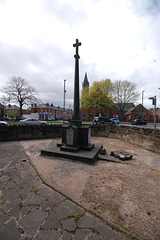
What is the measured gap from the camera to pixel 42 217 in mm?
1900

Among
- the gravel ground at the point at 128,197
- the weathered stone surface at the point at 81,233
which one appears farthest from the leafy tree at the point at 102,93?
the weathered stone surface at the point at 81,233

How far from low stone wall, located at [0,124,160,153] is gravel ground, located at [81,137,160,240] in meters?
3.02

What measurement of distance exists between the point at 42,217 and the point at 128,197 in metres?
1.87

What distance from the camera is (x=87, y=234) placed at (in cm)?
163

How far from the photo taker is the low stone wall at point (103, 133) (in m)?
6.45

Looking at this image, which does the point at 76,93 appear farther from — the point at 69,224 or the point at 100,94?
the point at 100,94

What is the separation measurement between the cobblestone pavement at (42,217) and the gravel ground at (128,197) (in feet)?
0.90

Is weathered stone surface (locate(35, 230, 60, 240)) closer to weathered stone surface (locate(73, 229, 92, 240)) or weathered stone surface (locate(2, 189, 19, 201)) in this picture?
weathered stone surface (locate(73, 229, 92, 240))

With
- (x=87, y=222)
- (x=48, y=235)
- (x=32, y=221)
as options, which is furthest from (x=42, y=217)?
(x=87, y=222)

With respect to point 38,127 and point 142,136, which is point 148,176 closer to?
point 142,136

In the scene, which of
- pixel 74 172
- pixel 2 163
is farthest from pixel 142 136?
pixel 2 163

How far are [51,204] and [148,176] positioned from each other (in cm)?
306

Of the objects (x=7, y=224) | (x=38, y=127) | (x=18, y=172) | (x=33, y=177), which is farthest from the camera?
(x=38, y=127)

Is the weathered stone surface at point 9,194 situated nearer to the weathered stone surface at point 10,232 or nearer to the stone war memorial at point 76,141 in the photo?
the weathered stone surface at point 10,232
